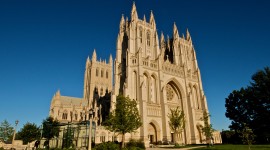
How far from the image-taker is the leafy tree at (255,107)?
129ft

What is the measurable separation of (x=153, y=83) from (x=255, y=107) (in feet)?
78.6

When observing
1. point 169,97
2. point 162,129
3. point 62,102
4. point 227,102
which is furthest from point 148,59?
point 62,102

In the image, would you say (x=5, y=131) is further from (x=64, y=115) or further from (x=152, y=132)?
(x=152, y=132)

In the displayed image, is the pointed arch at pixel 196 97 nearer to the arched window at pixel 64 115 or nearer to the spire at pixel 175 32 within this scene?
the spire at pixel 175 32

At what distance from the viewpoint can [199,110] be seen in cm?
5244

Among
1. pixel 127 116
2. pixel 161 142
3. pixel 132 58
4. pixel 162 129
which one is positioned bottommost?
pixel 161 142

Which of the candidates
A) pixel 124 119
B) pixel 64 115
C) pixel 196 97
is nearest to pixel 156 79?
pixel 196 97

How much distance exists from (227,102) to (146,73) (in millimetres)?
24406

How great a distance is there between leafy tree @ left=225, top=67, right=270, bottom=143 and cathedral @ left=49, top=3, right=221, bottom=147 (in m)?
8.05

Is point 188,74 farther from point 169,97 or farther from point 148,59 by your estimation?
point 148,59

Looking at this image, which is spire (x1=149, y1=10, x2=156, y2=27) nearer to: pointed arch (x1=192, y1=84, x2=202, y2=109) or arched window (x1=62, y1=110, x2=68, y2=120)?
pointed arch (x1=192, y1=84, x2=202, y2=109)

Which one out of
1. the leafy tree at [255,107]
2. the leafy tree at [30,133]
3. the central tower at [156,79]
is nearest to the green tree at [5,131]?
the leafy tree at [30,133]

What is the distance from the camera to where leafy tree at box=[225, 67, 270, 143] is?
129 ft

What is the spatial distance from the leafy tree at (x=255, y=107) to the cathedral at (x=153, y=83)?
805 cm
